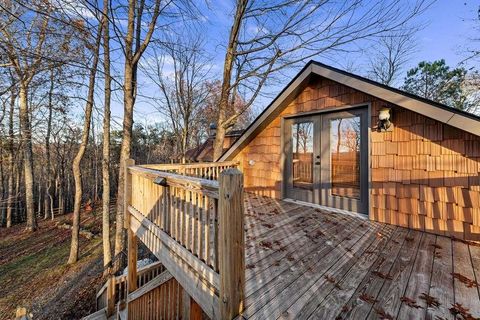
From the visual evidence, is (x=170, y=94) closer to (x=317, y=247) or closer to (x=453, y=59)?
(x=317, y=247)

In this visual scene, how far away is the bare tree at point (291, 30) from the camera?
5.73 metres

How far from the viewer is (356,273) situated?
2.44 m

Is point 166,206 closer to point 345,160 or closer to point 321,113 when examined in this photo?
point 345,160

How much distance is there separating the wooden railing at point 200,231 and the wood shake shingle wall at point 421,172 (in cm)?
335

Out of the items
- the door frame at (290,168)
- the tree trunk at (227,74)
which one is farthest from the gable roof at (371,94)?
the tree trunk at (227,74)

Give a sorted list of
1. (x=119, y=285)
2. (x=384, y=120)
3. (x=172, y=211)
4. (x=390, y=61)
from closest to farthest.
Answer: (x=172, y=211) < (x=384, y=120) < (x=119, y=285) < (x=390, y=61)

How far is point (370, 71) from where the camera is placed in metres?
17.3

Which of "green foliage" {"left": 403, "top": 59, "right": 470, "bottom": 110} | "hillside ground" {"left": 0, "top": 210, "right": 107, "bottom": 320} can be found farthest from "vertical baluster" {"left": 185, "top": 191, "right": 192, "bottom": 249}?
"green foliage" {"left": 403, "top": 59, "right": 470, "bottom": 110}

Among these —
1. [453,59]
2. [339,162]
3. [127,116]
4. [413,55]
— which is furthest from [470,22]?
[127,116]

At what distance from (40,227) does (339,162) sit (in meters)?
17.8

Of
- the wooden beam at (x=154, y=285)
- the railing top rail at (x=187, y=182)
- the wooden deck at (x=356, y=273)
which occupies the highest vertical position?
the railing top rail at (x=187, y=182)

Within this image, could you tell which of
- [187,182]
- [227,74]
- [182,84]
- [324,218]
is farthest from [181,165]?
[182,84]

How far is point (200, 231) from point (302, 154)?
13.0 ft

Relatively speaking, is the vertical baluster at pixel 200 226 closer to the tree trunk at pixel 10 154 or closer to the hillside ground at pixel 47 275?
the hillside ground at pixel 47 275
